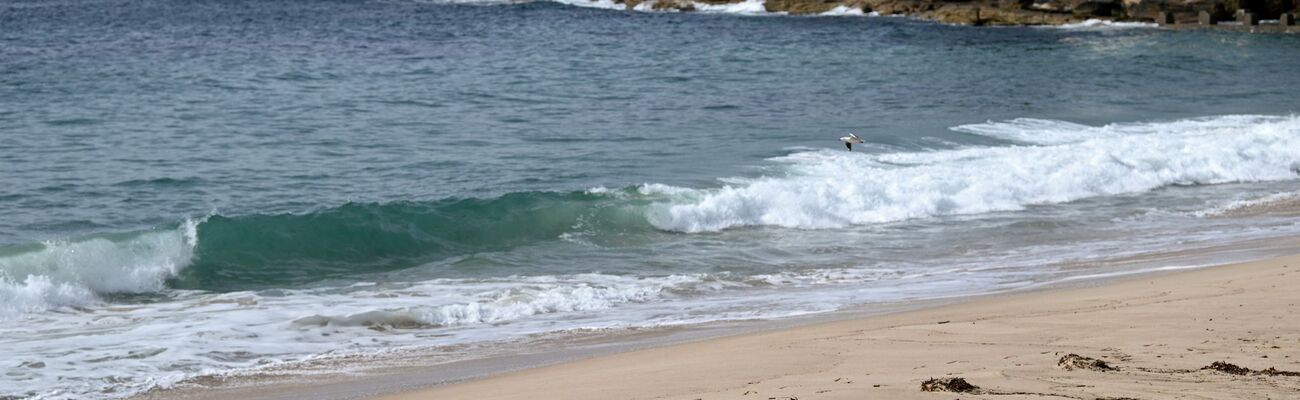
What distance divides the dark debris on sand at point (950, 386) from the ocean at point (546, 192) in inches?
128

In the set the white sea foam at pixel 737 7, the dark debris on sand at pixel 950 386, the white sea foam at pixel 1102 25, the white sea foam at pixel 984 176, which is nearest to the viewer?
the dark debris on sand at pixel 950 386

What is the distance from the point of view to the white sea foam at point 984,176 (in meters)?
13.8

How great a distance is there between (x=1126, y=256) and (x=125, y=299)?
25.7 feet

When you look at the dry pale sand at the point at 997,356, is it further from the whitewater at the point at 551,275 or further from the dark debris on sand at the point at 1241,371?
the whitewater at the point at 551,275

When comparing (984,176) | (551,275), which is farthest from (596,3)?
(551,275)

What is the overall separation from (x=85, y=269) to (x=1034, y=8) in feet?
123

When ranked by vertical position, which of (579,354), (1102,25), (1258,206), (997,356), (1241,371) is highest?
(1241,371)

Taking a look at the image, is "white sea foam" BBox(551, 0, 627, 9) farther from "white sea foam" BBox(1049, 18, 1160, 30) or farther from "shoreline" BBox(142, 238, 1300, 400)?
"shoreline" BBox(142, 238, 1300, 400)

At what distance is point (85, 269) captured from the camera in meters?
10.4

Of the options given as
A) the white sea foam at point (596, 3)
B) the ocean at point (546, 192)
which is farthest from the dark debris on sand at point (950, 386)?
the white sea foam at point (596, 3)

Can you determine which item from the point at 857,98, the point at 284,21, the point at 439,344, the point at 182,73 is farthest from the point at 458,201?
the point at 284,21

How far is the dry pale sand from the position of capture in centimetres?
589

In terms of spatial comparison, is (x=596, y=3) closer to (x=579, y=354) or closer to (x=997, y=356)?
(x=579, y=354)

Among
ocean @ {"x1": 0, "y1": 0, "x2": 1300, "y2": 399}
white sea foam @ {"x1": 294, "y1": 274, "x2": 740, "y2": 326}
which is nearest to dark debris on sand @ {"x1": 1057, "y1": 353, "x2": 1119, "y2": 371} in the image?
ocean @ {"x1": 0, "y1": 0, "x2": 1300, "y2": 399}
